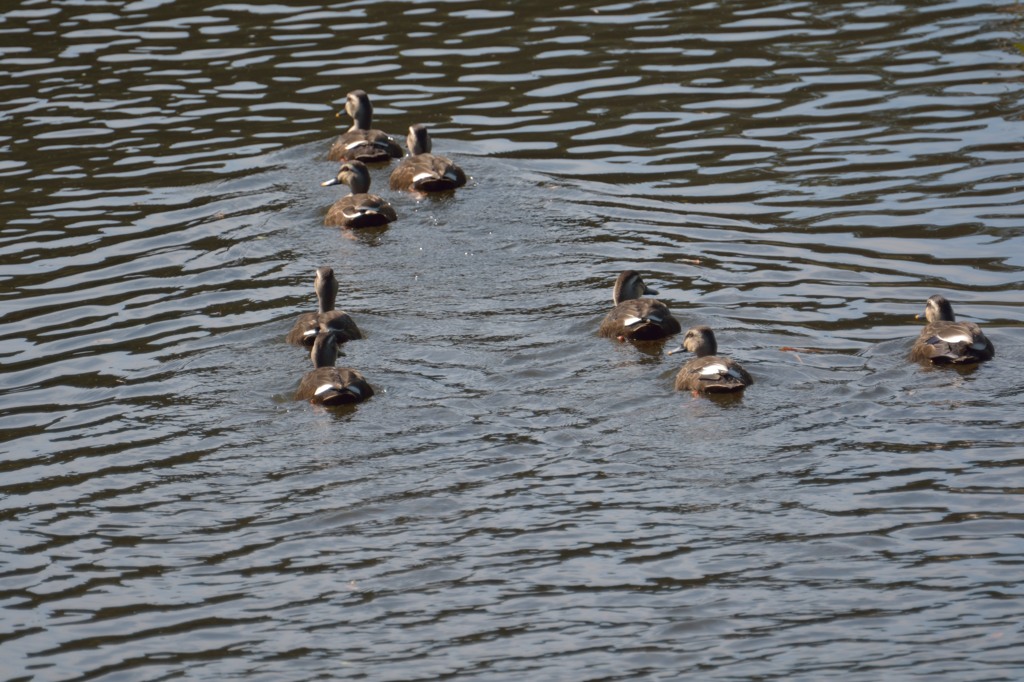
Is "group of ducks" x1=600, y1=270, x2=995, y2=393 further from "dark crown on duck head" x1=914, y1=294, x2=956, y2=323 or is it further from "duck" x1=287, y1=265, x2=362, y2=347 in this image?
"duck" x1=287, y1=265, x2=362, y2=347

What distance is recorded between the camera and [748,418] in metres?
11.1

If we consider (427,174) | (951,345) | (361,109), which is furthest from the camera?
(361,109)

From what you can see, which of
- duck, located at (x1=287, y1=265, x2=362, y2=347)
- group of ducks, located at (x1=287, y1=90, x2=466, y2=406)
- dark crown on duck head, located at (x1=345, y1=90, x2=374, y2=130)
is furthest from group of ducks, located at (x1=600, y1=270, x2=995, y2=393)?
dark crown on duck head, located at (x1=345, y1=90, x2=374, y2=130)

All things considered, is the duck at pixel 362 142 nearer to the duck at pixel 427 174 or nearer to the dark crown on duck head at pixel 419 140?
the dark crown on duck head at pixel 419 140

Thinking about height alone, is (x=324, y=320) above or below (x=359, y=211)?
below

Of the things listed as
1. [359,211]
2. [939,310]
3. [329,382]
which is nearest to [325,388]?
[329,382]

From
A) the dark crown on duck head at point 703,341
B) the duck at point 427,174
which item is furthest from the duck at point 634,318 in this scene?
the duck at point 427,174

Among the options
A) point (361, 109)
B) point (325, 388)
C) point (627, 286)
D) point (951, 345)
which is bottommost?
point (325, 388)

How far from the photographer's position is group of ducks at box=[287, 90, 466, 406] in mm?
11750

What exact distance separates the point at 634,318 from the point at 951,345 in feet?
8.41

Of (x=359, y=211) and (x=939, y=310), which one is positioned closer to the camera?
(x=939, y=310)

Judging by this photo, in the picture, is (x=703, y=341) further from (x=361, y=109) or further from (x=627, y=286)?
(x=361, y=109)

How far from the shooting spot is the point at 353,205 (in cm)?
1598

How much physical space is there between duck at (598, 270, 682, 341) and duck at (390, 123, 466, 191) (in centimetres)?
402
